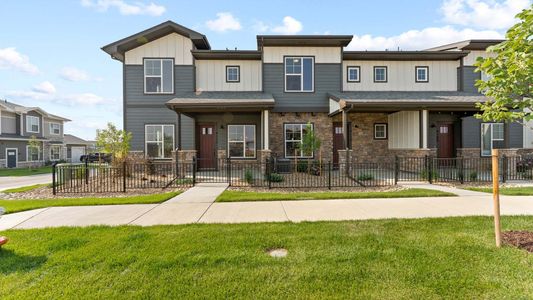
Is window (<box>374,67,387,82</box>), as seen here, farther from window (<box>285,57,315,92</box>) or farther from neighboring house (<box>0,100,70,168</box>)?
neighboring house (<box>0,100,70,168</box>)

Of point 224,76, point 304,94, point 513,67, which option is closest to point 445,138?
point 304,94

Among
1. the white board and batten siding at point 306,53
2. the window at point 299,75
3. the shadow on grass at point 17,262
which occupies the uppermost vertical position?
the white board and batten siding at point 306,53

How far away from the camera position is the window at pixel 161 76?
575 inches

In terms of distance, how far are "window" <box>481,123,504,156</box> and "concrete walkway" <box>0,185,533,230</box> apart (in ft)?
31.3

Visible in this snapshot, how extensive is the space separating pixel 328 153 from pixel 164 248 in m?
11.9

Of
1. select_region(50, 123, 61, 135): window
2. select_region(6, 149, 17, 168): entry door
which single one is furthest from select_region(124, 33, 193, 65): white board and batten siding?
select_region(50, 123, 61, 135): window

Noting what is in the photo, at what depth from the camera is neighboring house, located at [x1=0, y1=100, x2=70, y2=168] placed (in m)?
25.6

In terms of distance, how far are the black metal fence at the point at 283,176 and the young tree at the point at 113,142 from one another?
34.0 inches

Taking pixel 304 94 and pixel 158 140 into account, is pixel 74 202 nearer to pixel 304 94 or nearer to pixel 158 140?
pixel 158 140

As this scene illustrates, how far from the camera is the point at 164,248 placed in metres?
3.92

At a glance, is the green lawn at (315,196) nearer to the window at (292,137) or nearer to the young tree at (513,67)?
the young tree at (513,67)

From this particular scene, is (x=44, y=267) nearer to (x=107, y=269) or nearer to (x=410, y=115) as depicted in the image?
(x=107, y=269)

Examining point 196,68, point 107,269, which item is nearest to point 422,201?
point 107,269

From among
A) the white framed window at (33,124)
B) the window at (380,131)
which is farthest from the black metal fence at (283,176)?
the white framed window at (33,124)
